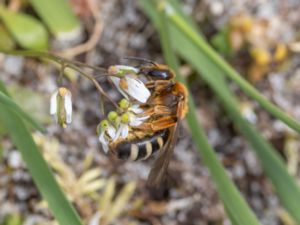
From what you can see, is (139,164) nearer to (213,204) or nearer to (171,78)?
(213,204)

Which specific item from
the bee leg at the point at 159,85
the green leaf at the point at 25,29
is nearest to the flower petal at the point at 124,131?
the bee leg at the point at 159,85

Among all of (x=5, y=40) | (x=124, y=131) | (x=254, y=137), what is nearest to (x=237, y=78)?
(x=254, y=137)

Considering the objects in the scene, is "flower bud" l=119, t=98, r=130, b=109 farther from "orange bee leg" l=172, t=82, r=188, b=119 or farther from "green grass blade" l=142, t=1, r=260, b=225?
"green grass blade" l=142, t=1, r=260, b=225

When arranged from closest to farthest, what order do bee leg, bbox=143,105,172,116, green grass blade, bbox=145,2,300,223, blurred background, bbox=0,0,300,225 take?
bee leg, bbox=143,105,172,116
green grass blade, bbox=145,2,300,223
blurred background, bbox=0,0,300,225

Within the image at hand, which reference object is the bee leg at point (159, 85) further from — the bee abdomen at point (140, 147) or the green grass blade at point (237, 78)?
the green grass blade at point (237, 78)

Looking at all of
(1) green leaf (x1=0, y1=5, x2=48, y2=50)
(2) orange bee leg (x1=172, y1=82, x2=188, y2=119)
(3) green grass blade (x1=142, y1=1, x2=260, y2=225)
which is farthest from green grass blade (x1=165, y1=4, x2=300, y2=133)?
(1) green leaf (x1=0, y1=5, x2=48, y2=50)

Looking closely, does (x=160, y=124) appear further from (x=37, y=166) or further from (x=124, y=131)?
(x=37, y=166)
